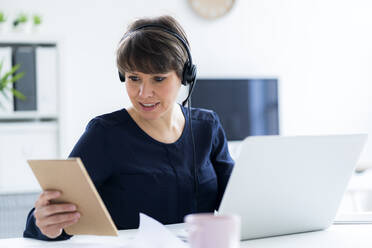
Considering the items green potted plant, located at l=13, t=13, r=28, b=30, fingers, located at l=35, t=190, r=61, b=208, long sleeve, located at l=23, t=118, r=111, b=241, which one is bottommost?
fingers, located at l=35, t=190, r=61, b=208

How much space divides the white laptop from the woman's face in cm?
42

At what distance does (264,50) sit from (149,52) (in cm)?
279

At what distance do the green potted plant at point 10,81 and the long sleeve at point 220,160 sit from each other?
1.75 meters

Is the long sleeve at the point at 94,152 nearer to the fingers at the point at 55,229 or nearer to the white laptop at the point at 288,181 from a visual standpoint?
the fingers at the point at 55,229

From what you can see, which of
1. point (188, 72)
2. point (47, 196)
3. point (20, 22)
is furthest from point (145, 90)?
point (20, 22)

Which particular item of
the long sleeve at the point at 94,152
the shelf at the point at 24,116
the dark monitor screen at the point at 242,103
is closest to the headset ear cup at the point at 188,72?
the long sleeve at the point at 94,152

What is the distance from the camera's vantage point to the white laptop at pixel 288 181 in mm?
857

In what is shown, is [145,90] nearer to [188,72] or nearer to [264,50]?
[188,72]

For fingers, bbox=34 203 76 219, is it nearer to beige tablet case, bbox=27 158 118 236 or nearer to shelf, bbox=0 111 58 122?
beige tablet case, bbox=27 158 118 236

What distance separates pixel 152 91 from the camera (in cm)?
123

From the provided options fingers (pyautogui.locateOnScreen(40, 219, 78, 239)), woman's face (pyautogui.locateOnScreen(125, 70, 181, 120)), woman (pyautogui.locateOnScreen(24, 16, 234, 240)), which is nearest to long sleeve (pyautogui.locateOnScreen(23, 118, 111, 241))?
woman (pyautogui.locateOnScreen(24, 16, 234, 240))

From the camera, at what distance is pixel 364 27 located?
→ 13.3ft

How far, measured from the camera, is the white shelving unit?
2932mm

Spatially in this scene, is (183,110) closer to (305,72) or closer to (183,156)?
(183,156)
